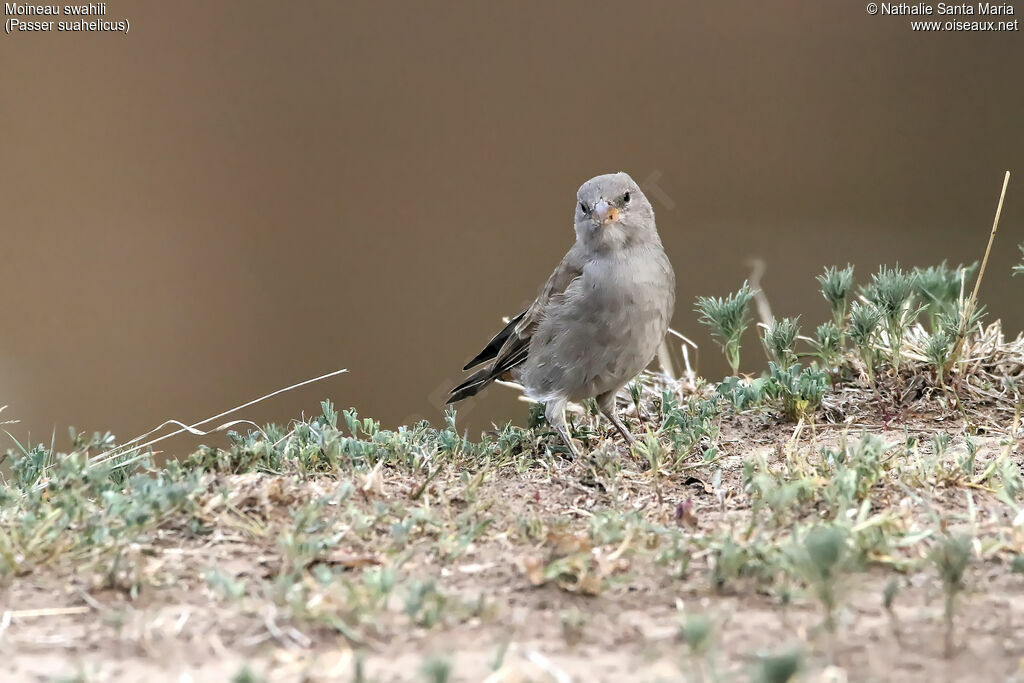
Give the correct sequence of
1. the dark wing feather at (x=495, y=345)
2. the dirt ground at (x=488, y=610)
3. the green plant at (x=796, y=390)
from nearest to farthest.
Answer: the dirt ground at (x=488, y=610) < the green plant at (x=796, y=390) < the dark wing feather at (x=495, y=345)

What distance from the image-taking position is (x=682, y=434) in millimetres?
3531

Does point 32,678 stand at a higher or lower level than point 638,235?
lower

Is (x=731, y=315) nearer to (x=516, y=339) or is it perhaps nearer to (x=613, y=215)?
(x=613, y=215)

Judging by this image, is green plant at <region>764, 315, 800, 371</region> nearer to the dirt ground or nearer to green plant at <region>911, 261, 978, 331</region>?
green plant at <region>911, 261, 978, 331</region>

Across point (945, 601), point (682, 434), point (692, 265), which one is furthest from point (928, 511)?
point (692, 265)

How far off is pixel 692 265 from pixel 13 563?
231 inches

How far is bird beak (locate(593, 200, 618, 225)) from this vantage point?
4.07 metres

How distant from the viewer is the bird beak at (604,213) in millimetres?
4070

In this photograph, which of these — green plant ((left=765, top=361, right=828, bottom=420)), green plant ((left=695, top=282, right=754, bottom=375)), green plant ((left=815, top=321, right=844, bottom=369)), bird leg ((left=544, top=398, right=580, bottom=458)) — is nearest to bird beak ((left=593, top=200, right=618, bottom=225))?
green plant ((left=695, top=282, right=754, bottom=375))

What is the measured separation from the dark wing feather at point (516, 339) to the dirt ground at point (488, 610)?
1.40m

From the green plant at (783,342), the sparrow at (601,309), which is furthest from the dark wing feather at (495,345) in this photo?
the green plant at (783,342)

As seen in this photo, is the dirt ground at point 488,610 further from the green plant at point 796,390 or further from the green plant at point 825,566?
the green plant at point 796,390

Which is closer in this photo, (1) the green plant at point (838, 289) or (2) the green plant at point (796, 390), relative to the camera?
(2) the green plant at point (796, 390)

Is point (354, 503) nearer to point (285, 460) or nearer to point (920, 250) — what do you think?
point (285, 460)
